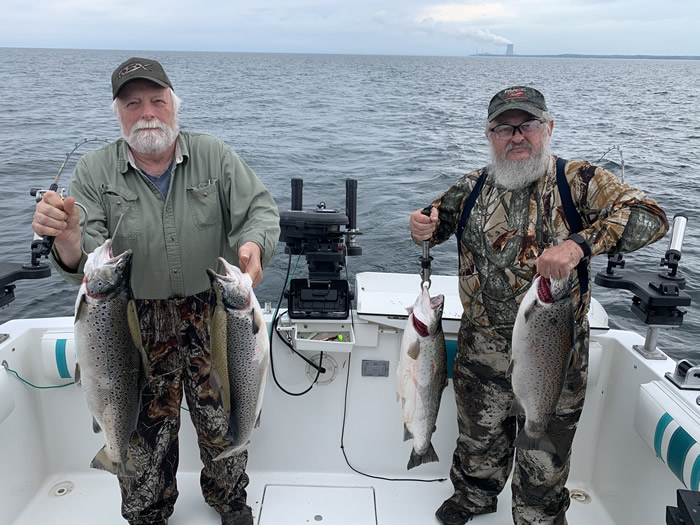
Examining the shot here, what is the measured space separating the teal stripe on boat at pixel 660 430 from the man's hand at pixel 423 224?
1635mm

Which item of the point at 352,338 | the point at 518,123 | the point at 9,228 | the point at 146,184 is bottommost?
the point at 9,228

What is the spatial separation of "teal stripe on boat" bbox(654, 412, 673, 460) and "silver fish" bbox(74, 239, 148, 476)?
277cm

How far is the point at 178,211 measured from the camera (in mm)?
2955

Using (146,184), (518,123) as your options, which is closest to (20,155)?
(146,184)

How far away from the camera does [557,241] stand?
2963 millimetres

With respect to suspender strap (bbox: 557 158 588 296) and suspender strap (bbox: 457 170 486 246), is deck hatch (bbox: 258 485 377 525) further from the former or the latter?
suspender strap (bbox: 557 158 588 296)

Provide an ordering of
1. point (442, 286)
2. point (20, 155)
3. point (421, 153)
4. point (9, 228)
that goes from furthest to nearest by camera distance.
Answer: point (421, 153) → point (20, 155) → point (9, 228) → point (442, 286)

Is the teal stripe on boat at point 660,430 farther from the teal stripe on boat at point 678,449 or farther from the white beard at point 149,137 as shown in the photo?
the white beard at point 149,137

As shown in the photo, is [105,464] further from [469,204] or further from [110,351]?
[469,204]

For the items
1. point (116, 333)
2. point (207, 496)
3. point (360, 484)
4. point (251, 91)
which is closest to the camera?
point (116, 333)

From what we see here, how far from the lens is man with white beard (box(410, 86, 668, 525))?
9.72ft

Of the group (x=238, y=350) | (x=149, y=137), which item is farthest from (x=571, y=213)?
(x=149, y=137)

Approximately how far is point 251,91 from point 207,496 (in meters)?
36.9

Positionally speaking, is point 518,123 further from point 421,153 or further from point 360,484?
point 421,153
